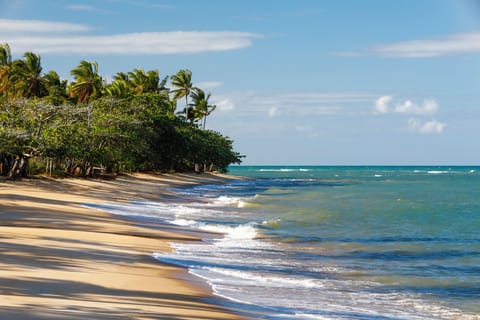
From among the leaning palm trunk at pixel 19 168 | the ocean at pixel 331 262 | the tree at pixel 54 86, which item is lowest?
the ocean at pixel 331 262

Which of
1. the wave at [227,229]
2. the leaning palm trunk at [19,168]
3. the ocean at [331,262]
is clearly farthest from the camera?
the leaning palm trunk at [19,168]

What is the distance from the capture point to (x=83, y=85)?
7500 centimetres

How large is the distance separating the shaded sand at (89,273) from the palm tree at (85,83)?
54.6m

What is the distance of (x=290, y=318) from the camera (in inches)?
397

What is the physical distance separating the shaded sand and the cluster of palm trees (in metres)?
37.9

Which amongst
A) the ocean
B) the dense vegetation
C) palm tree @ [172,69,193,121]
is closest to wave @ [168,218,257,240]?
the ocean

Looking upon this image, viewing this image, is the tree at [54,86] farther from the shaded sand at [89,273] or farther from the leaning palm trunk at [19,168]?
the shaded sand at [89,273]

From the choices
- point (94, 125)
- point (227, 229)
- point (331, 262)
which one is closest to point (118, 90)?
point (94, 125)

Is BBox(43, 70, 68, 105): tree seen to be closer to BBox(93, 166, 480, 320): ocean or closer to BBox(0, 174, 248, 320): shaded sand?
BBox(93, 166, 480, 320): ocean

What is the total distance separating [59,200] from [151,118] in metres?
38.2

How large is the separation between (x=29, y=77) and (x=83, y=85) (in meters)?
10.2

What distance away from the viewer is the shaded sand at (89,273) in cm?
902

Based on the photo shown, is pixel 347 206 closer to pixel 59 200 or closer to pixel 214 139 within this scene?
pixel 59 200

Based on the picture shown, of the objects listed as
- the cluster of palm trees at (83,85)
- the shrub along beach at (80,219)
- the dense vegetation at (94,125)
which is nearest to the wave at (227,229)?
the shrub along beach at (80,219)
